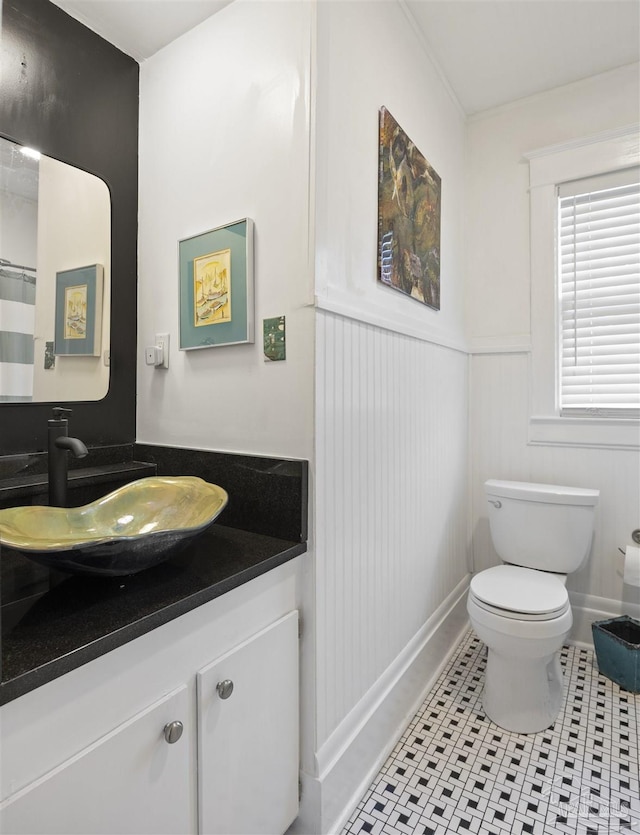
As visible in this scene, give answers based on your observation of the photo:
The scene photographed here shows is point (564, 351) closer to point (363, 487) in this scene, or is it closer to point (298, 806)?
point (363, 487)

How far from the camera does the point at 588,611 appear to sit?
2.22 meters

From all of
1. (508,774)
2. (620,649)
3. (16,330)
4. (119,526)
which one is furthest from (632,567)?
(16,330)

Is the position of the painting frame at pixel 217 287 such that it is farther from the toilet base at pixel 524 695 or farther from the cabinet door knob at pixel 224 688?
the toilet base at pixel 524 695

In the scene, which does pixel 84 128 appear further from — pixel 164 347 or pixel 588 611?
pixel 588 611

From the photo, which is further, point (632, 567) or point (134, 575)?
point (632, 567)

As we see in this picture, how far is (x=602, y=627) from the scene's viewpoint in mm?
2020

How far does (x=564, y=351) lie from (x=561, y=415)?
319 mm

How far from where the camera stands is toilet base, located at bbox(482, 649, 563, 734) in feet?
5.54

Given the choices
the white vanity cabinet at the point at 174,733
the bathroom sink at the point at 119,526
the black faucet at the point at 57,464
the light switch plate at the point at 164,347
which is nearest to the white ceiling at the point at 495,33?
the light switch plate at the point at 164,347

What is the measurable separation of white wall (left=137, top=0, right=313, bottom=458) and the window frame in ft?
5.03

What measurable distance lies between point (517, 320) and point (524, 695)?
1.70 meters

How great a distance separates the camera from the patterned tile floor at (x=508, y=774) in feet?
4.38

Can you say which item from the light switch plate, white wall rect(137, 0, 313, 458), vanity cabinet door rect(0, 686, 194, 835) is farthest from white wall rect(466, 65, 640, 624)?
vanity cabinet door rect(0, 686, 194, 835)

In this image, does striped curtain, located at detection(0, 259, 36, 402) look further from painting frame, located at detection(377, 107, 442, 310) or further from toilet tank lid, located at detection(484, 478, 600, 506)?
toilet tank lid, located at detection(484, 478, 600, 506)
